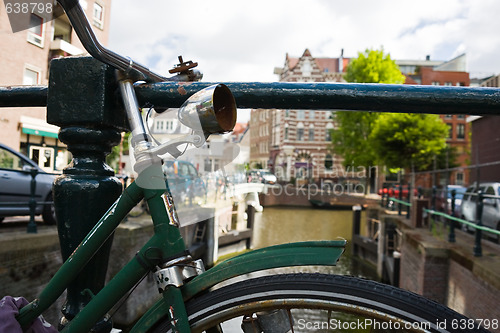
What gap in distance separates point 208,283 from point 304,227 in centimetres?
2242

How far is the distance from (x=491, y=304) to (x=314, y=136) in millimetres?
35037

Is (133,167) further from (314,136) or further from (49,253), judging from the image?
(314,136)

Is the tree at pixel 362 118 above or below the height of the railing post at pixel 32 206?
above

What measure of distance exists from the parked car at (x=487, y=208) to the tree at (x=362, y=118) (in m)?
16.1

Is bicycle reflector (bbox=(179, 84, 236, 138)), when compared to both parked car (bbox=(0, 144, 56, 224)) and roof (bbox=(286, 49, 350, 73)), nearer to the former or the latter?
parked car (bbox=(0, 144, 56, 224))

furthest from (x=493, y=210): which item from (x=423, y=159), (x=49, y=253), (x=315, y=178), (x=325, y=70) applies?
(x=325, y=70)

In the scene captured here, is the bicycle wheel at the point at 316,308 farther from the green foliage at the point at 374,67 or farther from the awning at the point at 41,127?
the green foliage at the point at 374,67

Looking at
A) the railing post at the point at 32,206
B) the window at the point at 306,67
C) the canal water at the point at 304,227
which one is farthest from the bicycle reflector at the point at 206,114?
the window at the point at 306,67

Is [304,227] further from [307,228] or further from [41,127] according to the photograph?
[41,127]

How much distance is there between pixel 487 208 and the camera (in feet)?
25.2

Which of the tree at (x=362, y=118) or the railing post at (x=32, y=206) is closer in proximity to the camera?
the railing post at (x=32, y=206)

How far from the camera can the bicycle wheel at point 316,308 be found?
1.96 feet

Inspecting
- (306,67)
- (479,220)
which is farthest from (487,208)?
(306,67)

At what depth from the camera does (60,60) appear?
940mm
